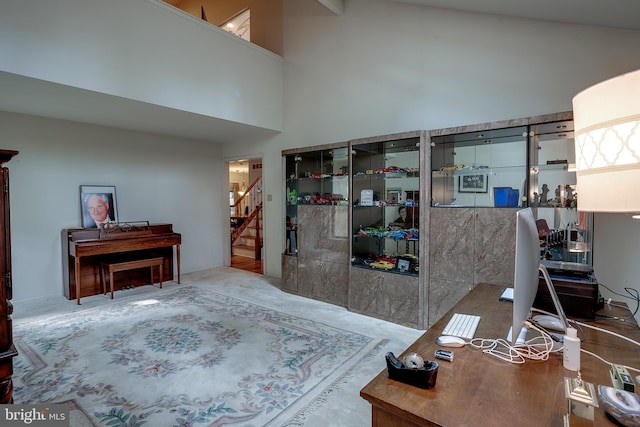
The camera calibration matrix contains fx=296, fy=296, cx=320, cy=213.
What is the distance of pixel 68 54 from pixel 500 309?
414 cm

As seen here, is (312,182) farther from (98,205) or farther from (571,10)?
(98,205)

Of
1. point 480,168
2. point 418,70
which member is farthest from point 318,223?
point 418,70

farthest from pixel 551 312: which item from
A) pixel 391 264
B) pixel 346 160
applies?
pixel 346 160

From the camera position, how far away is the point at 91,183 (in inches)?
173

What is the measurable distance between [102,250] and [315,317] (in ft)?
→ 9.75

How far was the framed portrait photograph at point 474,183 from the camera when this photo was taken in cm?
295

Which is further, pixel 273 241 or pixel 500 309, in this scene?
pixel 273 241

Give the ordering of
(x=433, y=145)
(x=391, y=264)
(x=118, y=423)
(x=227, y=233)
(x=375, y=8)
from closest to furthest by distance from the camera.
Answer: (x=118, y=423)
(x=433, y=145)
(x=391, y=264)
(x=375, y=8)
(x=227, y=233)

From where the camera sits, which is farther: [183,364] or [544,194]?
[544,194]

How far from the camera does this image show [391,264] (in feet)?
11.2

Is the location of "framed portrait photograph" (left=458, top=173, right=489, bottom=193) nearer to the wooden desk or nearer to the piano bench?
the wooden desk

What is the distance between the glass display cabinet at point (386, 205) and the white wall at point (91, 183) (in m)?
3.40

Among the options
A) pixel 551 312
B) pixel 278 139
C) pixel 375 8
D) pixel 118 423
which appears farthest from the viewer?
pixel 278 139

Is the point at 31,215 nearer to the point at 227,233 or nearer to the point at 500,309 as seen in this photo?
the point at 227,233
